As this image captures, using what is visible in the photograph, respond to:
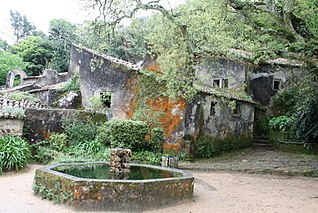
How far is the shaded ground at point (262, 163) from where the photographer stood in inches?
522

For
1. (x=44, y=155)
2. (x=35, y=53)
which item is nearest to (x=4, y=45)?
(x=35, y=53)

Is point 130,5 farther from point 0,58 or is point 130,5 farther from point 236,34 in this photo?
point 0,58

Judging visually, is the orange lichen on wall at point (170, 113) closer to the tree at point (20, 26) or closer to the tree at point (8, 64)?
the tree at point (8, 64)

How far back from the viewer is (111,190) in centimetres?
722

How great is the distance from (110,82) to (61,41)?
2137cm

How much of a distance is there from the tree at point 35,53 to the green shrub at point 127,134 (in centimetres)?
2518

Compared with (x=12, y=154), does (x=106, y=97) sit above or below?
above

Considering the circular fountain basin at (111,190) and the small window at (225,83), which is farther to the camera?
the small window at (225,83)

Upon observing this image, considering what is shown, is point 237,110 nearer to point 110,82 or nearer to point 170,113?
point 170,113

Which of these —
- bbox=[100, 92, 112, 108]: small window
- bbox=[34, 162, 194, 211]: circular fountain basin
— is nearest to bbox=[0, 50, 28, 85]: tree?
bbox=[100, 92, 112, 108]: small window

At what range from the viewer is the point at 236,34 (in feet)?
42.1

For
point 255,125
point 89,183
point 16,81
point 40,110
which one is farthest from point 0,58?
point 89,183

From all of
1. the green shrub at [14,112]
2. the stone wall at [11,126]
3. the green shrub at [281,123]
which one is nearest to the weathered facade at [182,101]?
the green shrub at [281,123]

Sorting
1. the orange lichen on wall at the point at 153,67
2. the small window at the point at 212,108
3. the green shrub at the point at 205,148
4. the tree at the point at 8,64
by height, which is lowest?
the green shrub at the point at 205,148
